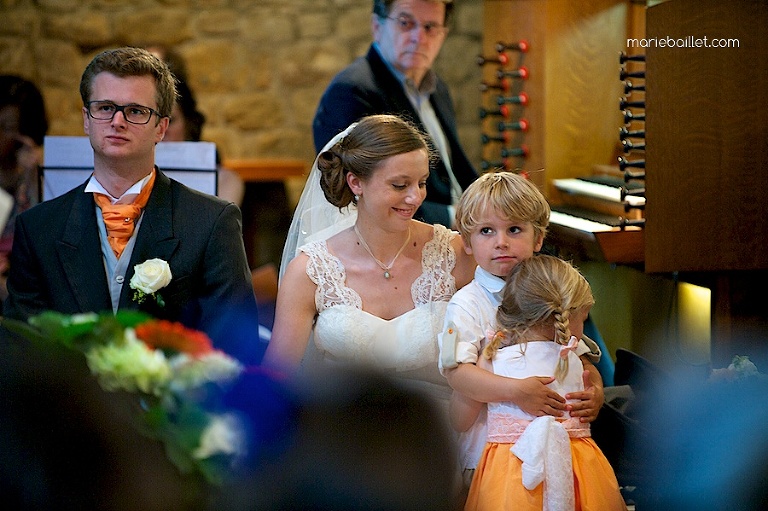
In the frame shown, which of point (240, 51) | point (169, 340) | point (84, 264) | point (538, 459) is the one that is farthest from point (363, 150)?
point (240, 51)

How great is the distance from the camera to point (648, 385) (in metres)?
2.54

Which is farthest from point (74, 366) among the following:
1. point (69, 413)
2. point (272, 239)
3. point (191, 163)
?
point (272, 239)

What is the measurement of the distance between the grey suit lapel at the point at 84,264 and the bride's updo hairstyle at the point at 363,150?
64 cm

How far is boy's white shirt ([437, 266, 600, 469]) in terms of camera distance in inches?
87.5

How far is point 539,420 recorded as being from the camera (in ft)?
6.92

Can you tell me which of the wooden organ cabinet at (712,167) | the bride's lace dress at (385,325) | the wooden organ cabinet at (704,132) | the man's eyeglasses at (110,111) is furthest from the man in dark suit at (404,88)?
the man's eyeglasses at (110,111)

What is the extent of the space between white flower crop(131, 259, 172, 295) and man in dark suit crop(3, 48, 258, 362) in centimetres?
4

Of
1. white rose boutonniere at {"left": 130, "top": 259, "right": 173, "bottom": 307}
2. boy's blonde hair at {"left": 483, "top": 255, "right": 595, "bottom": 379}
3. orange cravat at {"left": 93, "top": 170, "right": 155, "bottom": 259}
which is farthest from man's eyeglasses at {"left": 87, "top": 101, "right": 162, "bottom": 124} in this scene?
boy's blonde hair at {"left": 483, "top": 255, "right": 595, "bottom": 379}

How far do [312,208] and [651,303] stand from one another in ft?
5.28

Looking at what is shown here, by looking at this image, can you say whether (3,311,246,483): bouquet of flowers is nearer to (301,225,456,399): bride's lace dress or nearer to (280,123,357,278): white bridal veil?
(301,225,456,399): bride's lace dress

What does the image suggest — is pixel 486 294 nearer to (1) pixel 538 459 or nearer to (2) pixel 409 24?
(1) pixel 538 459

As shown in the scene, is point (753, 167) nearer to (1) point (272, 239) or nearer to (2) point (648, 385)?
(2) point (648, 385)

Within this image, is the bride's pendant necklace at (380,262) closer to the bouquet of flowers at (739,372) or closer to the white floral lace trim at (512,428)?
the white floral lace trim at (512,428)

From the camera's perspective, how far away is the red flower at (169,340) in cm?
118
